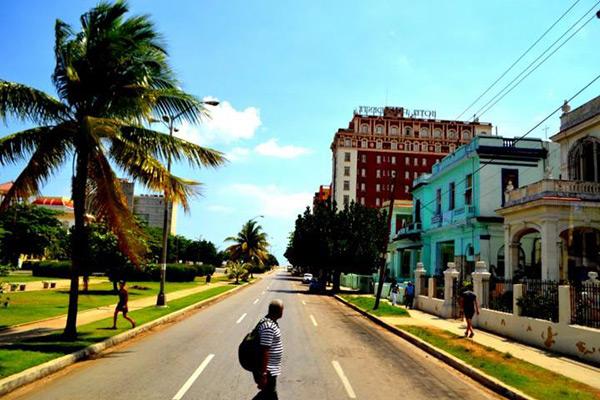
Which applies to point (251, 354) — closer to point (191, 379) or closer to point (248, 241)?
point (191, 379)

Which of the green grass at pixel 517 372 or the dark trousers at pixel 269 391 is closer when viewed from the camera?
the dark trousers at pixel 269 391

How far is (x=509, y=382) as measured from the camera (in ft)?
32.7

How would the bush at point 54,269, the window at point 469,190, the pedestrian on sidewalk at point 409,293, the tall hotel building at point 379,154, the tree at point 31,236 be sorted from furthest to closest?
1. the tall hotel building at point 379,154
2. the tree at point 31,236
3. the bush at point 54,269
4. the window at point 469,190
5. the pedestrian on sidewalk at point 409,293

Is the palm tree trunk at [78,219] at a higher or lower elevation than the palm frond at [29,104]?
lower

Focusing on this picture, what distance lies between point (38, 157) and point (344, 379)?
929cm

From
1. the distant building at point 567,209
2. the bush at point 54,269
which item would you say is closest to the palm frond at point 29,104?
the distant building at point 567,209

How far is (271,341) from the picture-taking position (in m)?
5.63

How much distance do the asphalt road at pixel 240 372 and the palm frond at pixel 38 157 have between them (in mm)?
4688

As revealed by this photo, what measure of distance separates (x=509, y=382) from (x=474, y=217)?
21.9 meters

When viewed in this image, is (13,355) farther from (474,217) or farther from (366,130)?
(366,130)

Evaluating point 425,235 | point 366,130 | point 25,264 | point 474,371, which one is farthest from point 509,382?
point 366,130

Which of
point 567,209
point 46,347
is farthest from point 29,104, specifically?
point 567,209

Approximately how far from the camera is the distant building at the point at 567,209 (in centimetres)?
2120

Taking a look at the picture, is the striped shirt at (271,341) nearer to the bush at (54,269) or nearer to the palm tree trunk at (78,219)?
the palm tree trunk at (78,219)
